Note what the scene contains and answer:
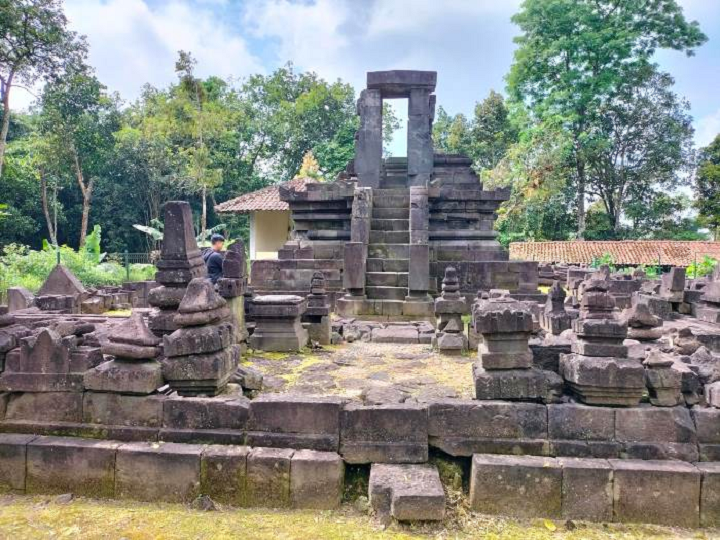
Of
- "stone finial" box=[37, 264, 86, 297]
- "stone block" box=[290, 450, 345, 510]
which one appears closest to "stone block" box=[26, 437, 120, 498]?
"stone block" box=[290, 450, 345, 510]

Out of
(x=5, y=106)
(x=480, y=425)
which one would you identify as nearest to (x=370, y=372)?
(x=480, y=425)

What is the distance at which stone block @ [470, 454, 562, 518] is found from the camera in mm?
3438

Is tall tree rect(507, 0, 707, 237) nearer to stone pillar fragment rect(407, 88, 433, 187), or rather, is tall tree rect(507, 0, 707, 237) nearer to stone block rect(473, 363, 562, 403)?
stone pillar fragment rect(407, 88, 433, 187)

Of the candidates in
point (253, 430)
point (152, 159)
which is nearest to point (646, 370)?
point (253, 430)

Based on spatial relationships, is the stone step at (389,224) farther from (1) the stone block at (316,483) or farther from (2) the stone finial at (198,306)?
(1) the stone block at (316,483)

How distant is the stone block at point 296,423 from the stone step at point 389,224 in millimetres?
7515

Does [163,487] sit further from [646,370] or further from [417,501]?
[646,370]

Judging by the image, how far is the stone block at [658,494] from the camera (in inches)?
131

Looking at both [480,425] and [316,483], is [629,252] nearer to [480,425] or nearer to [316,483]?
Result: [480,425]

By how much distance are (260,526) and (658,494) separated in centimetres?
277

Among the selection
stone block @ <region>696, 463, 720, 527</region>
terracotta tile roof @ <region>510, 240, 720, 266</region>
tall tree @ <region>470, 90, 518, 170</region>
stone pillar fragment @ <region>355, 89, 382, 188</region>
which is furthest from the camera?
tall tree @ <region>470, 90, 518, 170</region>

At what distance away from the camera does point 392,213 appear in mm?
11398

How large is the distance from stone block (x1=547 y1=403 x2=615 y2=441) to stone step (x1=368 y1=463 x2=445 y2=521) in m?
1.00

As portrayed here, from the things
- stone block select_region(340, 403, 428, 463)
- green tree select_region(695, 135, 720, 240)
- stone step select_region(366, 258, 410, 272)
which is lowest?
stone block select_region(340, 403, 428, 463)
